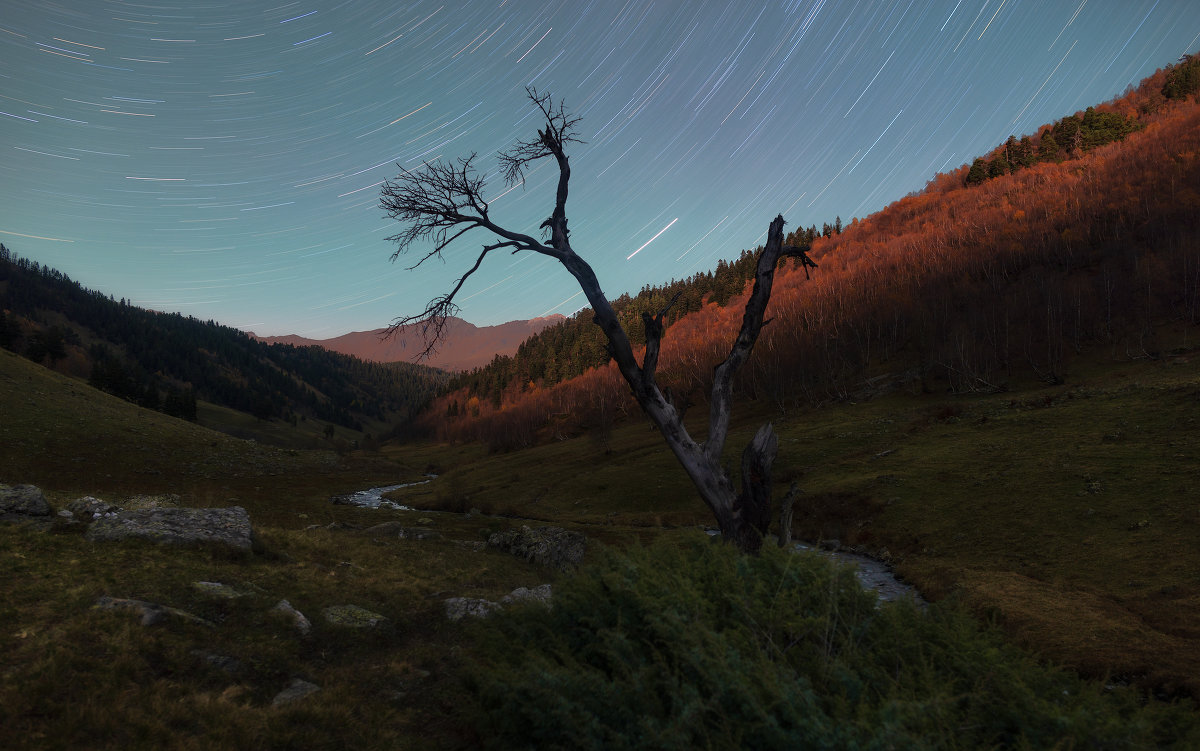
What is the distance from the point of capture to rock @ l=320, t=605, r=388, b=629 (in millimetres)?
10945

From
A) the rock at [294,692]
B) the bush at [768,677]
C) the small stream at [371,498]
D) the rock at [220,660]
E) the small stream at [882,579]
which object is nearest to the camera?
the bush at [768,677]

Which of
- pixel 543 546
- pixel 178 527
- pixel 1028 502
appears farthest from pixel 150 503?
pixel 1028 502

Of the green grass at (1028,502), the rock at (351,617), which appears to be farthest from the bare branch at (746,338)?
the rock at (351,617)

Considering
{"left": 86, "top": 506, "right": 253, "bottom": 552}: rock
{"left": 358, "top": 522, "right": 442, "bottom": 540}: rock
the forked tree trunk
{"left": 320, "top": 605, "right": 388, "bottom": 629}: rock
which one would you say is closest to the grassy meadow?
{"left": 320, "top": 605, "right": 388, "bottom": 629}: rock

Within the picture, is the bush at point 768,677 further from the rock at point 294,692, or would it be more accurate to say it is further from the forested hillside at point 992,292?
the forested hillside at point 992,292

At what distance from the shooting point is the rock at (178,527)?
42.3 feet

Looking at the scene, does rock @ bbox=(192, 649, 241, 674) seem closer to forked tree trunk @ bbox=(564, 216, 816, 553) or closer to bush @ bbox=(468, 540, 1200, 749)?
bush @ bbox=(468, 540, 1200, 749)

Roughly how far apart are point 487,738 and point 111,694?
17.3ft

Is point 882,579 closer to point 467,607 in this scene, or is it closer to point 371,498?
point 467,607

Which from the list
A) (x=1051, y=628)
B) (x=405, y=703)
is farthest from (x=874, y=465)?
(x=405, y=703)

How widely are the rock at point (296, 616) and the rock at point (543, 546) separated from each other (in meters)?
13.3

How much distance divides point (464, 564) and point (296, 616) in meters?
9.09

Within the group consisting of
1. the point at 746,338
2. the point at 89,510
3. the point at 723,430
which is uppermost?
the point at 746,338

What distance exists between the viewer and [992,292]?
339 ft
